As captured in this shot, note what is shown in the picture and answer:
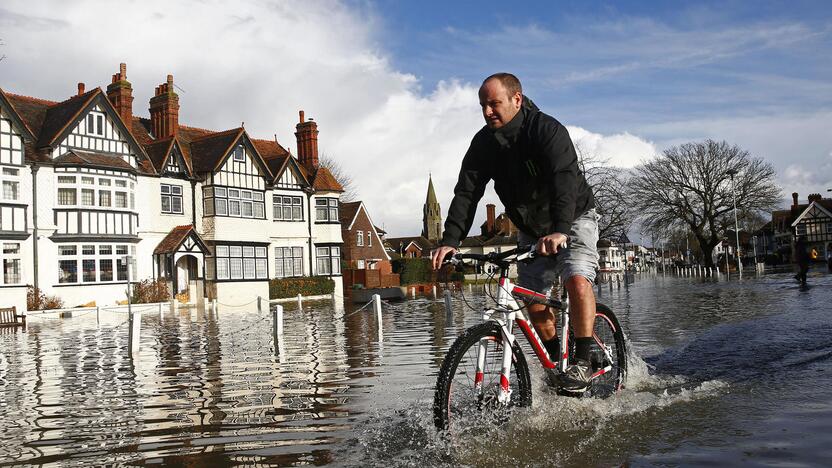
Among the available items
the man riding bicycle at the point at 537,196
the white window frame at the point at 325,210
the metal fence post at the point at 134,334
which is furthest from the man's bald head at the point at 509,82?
the white window frame at the point at 325,210

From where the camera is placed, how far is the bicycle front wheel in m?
3.93

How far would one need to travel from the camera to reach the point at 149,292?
34.7 meters

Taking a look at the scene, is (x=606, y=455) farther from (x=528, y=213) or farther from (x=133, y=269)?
(x=133, y=269)

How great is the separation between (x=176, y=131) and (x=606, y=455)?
132 feet

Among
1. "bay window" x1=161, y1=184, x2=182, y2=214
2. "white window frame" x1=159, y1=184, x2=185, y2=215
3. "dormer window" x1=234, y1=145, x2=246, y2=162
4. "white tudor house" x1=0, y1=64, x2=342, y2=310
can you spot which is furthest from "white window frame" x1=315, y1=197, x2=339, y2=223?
"bay window" x1=161, y1=184, x2=182, y2=214

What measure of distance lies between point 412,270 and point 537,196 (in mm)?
56709

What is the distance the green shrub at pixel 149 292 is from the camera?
3434 centimetres

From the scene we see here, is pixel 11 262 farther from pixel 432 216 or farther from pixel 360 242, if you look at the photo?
pixel 432 216

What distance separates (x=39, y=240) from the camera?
107ft

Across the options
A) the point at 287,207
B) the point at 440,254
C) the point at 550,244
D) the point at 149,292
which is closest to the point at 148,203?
the point at 149,292

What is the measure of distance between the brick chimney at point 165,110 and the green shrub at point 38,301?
39.8 feet

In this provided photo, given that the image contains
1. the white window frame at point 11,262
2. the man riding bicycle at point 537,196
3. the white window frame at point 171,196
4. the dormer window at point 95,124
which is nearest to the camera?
the man riding bicycle at point 537,196

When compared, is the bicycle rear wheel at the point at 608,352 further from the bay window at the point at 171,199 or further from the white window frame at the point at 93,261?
the bay window at the point at 171,199

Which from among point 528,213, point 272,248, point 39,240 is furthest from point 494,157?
point 272,248
